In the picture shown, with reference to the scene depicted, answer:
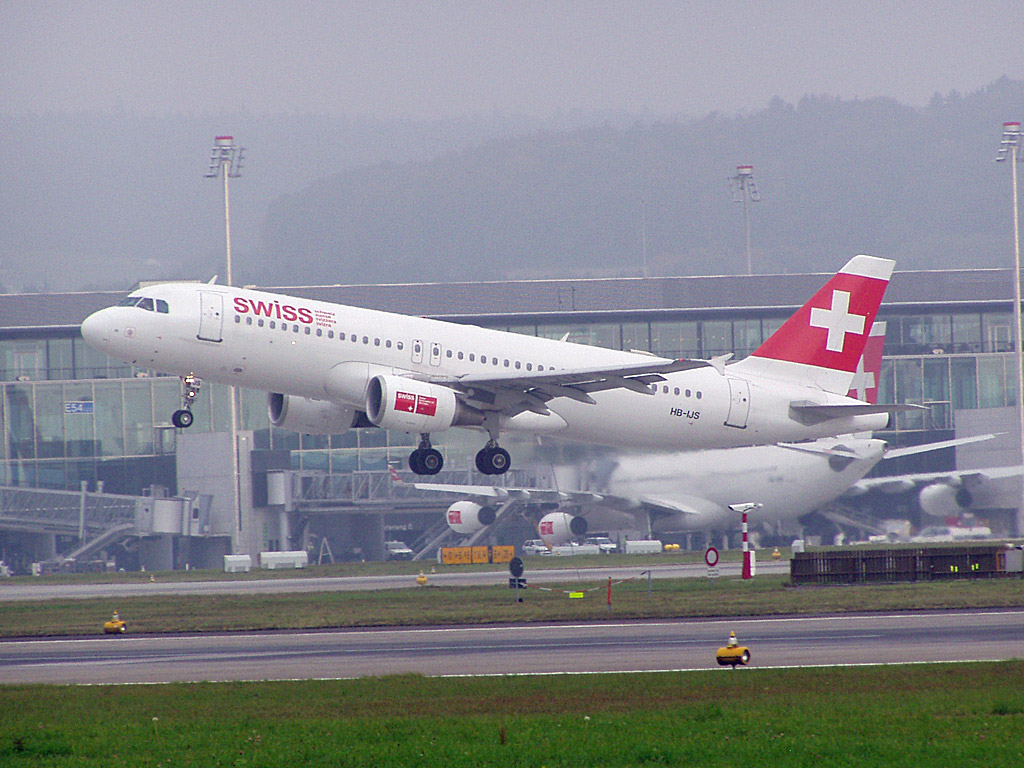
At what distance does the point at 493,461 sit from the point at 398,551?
53.4 meters

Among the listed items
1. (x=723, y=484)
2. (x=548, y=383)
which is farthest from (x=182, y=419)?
(x=723, y=484)

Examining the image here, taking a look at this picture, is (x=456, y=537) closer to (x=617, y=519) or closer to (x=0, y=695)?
(x=617, y=519)

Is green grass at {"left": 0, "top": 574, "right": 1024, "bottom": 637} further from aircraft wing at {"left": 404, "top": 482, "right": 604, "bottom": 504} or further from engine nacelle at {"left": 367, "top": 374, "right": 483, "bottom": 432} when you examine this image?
aircraft wing at {"left": 404, "top": 482, "right": 604, "bottom": 504}

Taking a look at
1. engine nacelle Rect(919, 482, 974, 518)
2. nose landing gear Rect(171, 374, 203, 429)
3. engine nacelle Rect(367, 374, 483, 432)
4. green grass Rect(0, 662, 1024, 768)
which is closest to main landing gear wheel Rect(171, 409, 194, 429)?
nose landing gear Rect(171, 374, 203, 429)

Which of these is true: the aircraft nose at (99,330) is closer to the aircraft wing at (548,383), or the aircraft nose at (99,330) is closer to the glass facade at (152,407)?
the aircraft wing at (548,383)

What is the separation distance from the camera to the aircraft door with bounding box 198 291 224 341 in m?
40.1

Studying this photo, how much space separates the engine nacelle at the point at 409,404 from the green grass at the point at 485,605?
5770 millimetres

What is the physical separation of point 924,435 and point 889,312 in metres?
11.0

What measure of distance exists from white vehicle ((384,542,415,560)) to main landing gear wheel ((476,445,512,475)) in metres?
47.3

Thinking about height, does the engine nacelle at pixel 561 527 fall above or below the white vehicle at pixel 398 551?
above

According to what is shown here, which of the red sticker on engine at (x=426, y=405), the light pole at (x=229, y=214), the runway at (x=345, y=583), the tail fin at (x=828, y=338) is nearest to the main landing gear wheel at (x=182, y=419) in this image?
the red sticker on engine at (x=426, y=405)

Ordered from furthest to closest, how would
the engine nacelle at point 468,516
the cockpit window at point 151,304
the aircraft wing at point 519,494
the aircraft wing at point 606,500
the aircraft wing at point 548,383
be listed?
the engine nacelle at point 468,516, the aircraft wing at point 519,494, the aircraft wing at point 606,500, the aircraft wing at point 548,383, the cockpit window at point 151,304

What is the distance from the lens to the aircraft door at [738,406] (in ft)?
154

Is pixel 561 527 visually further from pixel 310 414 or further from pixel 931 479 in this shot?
pixel 310 414
